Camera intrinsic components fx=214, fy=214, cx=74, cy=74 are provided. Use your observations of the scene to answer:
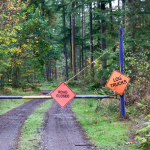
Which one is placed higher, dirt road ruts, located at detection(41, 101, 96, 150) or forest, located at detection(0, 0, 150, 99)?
forest, located at detection(0, 0, 150, 99)

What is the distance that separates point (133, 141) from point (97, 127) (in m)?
1.93

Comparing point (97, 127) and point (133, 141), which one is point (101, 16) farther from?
point (133, 141)

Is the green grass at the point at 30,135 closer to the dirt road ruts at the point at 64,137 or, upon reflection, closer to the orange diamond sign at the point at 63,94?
the dirt road ruts at the point at 64,137

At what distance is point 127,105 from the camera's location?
1071 cm

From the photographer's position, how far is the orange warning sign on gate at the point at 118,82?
847 cm

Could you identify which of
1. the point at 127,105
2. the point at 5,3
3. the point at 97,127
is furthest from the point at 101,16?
the point at 97,127

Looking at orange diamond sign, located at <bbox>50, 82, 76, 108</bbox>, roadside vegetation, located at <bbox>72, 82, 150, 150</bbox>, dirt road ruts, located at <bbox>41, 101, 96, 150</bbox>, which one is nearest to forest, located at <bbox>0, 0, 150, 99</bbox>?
orange diamond sign, located at <bbox>50, 82, 76, 108</bbox>

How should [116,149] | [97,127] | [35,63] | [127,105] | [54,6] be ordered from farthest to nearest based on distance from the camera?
1. [54,6]
2. [35,63]
3. [127,105]
4. [97,127]
5. [116,149]

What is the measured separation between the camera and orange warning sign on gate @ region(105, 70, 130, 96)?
8.47 m

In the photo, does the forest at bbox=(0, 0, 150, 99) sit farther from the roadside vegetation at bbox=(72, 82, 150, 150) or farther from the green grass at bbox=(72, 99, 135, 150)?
the green grass at bbox=(72, 99, 135, 150)

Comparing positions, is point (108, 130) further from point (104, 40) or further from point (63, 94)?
point (104, 40)

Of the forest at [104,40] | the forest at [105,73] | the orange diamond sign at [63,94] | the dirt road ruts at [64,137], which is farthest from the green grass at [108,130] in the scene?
the forest at [104,40]

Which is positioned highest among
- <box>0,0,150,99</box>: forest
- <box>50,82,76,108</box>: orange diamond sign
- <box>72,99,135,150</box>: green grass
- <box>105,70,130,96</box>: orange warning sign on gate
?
<box>0,0,150,99</box>: forest

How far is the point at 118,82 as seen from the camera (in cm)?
855
